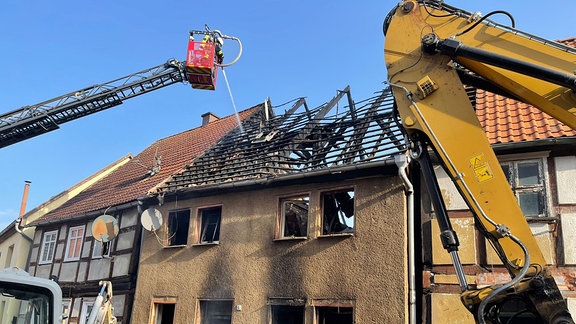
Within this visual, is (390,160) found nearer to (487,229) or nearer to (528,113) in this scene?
(528,113)

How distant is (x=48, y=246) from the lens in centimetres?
1684

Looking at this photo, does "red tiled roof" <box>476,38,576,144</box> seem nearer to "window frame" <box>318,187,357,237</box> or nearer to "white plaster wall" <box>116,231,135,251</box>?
"window frame" <box>318,187,357,237</box>

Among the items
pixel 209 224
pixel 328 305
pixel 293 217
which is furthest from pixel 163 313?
→ pixel 328 305

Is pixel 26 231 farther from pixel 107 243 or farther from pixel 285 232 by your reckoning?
pixel 285 232

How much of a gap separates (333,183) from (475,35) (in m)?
5.48

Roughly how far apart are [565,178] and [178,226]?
911 cm

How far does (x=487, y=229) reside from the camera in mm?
4938

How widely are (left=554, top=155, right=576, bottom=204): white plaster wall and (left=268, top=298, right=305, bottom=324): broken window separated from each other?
209 inches

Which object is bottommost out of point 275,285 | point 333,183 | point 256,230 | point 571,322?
point 571,322

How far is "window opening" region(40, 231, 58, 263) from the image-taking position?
652 inches

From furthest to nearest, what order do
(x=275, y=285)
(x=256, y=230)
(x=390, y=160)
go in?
(x=256, y=230) → (x=275, y=285) → (x=390, y=160)

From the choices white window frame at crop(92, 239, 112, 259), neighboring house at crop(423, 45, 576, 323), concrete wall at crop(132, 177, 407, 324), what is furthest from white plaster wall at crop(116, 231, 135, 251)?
neighboring house at crop(423, 45, 576, 323)

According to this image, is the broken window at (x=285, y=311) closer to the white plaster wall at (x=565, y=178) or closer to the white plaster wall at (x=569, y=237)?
A: the white plaster wall at (x=569, y=237)

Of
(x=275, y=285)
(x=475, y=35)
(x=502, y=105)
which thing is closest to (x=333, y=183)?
(x=275, y=285)
